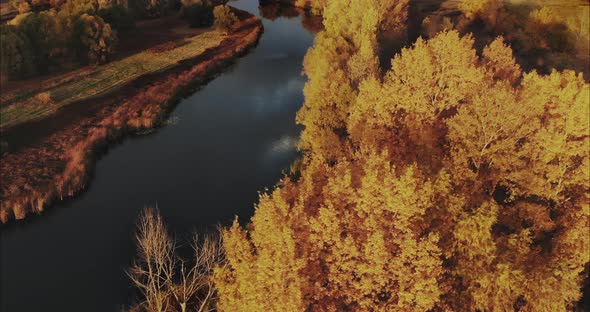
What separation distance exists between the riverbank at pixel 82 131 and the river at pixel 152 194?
158 centimetres

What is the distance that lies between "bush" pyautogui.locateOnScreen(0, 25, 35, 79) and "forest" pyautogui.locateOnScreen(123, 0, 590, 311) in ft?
143

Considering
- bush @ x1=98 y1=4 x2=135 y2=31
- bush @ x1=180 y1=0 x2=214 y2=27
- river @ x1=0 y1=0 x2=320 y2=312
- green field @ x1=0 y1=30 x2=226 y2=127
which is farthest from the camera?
bush @ x1=180 y1=0 x2=214 y2=27

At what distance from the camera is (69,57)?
73.8 meters

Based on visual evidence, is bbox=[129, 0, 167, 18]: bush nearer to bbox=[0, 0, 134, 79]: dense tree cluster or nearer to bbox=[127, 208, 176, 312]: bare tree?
Result: bbox=[0, 0, 134, 79]: dense tree cluster

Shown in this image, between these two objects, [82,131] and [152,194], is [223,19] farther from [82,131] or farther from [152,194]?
[152,194]

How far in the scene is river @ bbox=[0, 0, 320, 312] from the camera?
3422 centimetres

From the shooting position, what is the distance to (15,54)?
62562 millimetres

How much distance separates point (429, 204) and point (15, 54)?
63421 millimetres

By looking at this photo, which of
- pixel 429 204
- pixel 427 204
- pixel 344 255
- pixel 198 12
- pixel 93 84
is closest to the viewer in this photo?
pixel 344 255

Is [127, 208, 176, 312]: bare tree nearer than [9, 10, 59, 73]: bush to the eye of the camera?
Yes

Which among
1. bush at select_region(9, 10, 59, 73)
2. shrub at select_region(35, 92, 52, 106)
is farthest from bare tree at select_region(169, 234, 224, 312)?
bush at select_region(9, 10, 59, 73)

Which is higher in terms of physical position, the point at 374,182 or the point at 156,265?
the point at 374,182

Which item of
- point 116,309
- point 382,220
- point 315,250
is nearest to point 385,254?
point 382,220

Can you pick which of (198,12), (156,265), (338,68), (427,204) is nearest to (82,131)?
(338,68)
